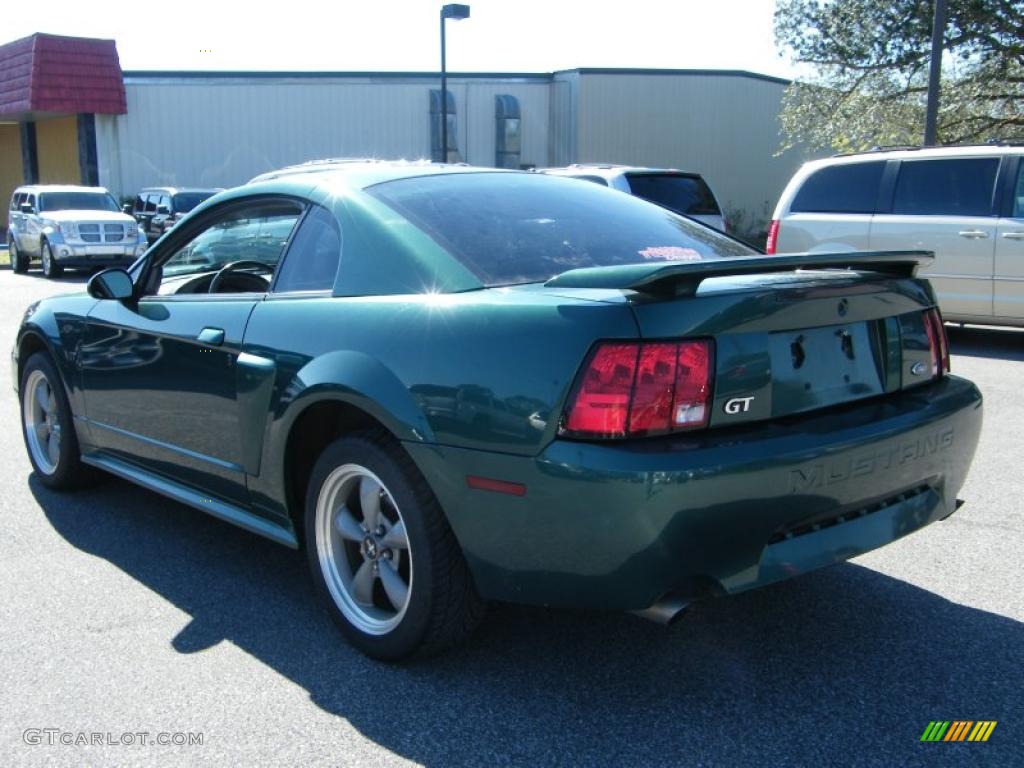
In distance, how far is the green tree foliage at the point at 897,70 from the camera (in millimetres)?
20000

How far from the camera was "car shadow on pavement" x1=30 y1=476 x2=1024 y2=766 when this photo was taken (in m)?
2.72

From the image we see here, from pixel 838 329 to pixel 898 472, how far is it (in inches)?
18.3

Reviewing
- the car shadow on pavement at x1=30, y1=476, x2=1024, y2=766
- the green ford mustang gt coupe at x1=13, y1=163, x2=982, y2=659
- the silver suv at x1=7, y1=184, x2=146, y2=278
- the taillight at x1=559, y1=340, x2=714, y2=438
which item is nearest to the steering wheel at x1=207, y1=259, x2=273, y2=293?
the green ford mustang gt coupe at x1=13, y1=163, x2=982, y2=659

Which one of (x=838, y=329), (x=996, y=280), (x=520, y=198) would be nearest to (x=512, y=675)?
(x=838, y=329)

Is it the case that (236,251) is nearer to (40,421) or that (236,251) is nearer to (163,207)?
(40,421)

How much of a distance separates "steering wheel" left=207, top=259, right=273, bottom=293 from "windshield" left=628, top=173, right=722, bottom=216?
25.2 feet

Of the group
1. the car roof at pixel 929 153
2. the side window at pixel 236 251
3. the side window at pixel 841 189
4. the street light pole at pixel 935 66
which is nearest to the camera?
the side window at pixel 236 251

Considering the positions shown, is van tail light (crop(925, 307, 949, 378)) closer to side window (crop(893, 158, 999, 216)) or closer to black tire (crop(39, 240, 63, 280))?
side window (crop(893, 158, 999, 216))

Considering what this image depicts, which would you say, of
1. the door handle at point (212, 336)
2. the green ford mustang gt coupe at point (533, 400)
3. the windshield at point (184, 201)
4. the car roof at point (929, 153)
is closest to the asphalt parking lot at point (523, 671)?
the green ford mustang gt coupe at point (533, 400)

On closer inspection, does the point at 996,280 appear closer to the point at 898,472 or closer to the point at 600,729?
the point at 898,472

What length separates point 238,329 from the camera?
3.66m

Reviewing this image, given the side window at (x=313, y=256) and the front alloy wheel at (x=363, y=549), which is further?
the side window at (x=313, y=256)

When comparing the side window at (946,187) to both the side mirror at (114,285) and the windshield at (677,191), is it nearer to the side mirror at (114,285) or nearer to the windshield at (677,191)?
the windshield at (677,191)

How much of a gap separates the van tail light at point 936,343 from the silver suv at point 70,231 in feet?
63.2
